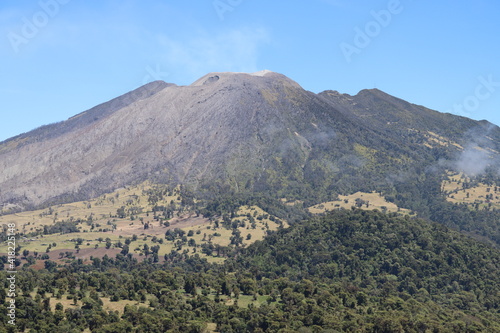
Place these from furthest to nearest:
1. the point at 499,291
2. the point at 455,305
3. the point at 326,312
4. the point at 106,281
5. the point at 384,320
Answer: the point at 499,291, the point at 455,305, the point at 106,281, the point at 326,312, the point at 384,320

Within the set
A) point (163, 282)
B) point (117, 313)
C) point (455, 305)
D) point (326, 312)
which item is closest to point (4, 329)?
point (117, 313)

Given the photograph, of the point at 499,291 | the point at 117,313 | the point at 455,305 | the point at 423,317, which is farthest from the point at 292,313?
the point at 499,291

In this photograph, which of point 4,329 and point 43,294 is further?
point 43,294

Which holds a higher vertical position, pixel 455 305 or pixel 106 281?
pixel 106 281

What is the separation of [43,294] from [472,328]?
339 feet

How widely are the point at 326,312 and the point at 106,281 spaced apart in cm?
6344

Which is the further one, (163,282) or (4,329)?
(163,282)

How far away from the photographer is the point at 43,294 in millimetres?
140875

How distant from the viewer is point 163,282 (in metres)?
164

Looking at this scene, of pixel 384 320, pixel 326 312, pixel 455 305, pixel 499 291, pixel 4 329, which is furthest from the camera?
pixel 499 291

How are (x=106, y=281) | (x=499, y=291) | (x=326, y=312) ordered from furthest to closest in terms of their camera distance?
(x=499, y=291) → (x=106, y=281) → (x=326, y=312)

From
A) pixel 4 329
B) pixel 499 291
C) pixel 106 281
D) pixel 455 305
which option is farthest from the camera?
pixel 499 291

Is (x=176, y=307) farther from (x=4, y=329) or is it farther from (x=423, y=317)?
(x=423, y=317)

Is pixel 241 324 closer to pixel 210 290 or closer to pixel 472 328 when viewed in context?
pixel 210 290
